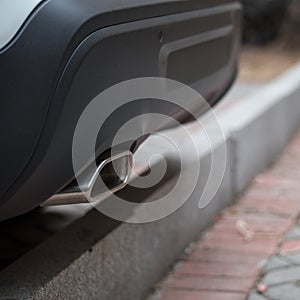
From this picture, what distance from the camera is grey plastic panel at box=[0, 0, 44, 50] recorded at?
1864mm

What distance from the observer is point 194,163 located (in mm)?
3537

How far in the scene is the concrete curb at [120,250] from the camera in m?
2.39

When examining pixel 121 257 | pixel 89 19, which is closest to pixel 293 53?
pixel 121 257

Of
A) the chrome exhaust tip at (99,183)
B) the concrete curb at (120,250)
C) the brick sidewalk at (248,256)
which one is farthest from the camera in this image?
the brick sidewalk at (248,256)

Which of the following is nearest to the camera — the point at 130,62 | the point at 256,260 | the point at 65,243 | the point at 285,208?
the point at 130,62

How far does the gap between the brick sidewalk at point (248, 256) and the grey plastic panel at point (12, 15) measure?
148 cm

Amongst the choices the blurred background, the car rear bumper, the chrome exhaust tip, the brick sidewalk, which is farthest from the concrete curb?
the blurred background

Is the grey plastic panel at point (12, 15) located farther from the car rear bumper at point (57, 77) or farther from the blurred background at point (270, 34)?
the blurred background at point (270, 34)

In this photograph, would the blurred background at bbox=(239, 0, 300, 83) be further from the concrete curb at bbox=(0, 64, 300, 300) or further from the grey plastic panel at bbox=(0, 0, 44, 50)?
the grey plastic panel at bbox=(0, 0, 44, 50)

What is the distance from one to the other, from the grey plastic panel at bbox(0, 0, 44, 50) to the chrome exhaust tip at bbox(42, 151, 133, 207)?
46 cm

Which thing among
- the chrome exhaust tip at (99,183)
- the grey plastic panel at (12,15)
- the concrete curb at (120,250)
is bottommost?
the concrete curb at (120,250)

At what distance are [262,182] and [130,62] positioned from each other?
96.8 inches

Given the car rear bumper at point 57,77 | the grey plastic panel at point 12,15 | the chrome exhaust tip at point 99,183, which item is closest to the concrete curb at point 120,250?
the chrome exhaust tip at point 99,183

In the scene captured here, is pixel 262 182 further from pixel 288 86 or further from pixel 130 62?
pixel 130 62
